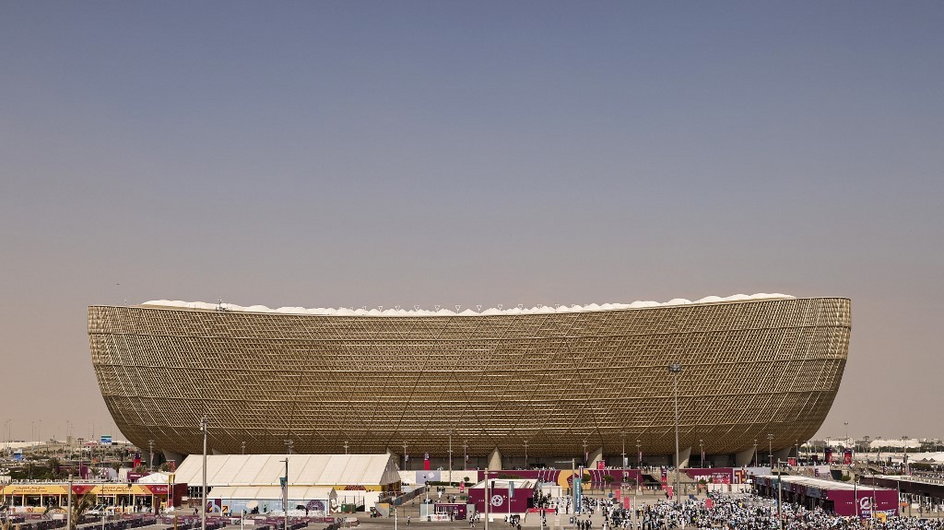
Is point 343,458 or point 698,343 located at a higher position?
point 698,343

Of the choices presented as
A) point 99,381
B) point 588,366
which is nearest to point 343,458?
point 588,366

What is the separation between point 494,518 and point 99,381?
63.4 meters

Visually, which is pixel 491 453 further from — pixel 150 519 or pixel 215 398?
pixel 150 519

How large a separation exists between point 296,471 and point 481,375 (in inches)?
1075

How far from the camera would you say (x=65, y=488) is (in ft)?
328

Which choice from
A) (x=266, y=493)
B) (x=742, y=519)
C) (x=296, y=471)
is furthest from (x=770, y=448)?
(x=742, y=519)

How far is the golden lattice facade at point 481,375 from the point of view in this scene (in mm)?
125688

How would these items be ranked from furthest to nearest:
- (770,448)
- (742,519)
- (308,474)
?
(770,448), (308,474), (742,519)

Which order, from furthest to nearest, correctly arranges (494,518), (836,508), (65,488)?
(65,488)
(494,518)
(836,508)

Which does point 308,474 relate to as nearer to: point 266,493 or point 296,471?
point 296,471

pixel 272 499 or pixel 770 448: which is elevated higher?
pixel 770 448

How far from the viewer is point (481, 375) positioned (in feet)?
422

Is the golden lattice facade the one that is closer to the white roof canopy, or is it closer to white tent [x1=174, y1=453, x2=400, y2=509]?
white tent [x1=174, y1=453, x2=400, y2=509]

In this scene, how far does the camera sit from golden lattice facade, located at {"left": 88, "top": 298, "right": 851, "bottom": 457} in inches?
4948
